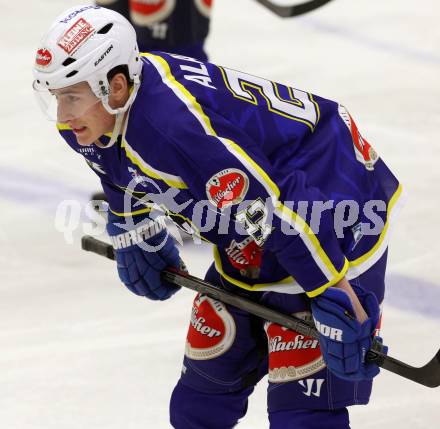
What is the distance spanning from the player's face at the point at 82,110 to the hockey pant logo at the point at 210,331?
1.72ft

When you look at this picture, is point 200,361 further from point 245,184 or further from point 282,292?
point 245,184

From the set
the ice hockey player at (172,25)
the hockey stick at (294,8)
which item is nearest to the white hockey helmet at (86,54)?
the ice hockey player at (172,25)

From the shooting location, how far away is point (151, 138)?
2104 millimetres

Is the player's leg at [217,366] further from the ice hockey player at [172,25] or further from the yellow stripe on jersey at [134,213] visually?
the ice hockey player at [172,25]

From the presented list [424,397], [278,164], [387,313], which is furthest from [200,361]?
[387,313]

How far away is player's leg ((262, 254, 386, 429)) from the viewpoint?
2.31 meters

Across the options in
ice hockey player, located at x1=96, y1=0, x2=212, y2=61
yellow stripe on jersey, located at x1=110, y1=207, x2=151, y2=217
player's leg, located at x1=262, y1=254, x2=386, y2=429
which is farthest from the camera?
ice hockey player, located at x1=96, y1=0, x2=212, y2=61

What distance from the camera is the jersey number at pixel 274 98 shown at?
2238mm

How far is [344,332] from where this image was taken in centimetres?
216

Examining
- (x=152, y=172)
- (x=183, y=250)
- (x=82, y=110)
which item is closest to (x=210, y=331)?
(x=152, y=172)

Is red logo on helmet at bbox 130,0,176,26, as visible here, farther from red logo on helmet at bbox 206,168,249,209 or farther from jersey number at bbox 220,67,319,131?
red logo on helmet at bbox 206,168,249,209

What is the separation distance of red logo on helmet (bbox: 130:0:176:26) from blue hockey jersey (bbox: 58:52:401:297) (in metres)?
1.76

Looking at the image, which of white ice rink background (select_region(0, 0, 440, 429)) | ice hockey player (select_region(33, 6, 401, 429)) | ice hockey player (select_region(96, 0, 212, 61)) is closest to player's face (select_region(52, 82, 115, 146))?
ice hockey player (select_region(33, 6, 401, 429))

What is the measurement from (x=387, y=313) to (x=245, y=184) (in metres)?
1.48
